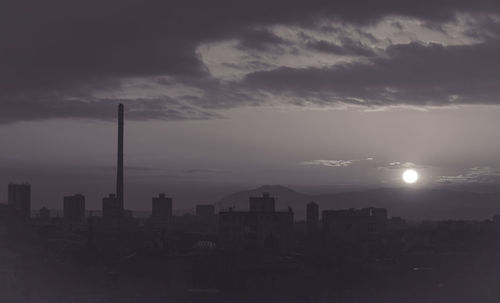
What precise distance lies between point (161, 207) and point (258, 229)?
6101cm

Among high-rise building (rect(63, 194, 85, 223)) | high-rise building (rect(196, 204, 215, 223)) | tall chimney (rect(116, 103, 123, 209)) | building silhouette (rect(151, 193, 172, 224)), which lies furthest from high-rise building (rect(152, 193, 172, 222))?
tall chimney (rect(116, 103, 123, 209))

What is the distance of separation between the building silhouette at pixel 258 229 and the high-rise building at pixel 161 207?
2129 inches

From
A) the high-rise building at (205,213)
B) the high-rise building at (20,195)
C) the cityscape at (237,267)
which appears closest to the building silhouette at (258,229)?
the cityscape at (237,267)

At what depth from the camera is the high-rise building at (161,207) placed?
126688mm

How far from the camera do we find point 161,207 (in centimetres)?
12950

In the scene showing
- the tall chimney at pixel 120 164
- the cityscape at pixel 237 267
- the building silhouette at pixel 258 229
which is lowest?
the cityscape at pixel 237 267

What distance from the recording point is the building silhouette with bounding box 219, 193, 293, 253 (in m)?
68.8

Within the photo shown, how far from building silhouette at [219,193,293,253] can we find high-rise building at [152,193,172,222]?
5407 cm

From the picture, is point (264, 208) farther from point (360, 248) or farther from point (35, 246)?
point (35, 246)

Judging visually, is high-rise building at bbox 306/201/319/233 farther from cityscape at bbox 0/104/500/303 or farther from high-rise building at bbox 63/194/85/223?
high-rise building at bbox 63/194/85/223

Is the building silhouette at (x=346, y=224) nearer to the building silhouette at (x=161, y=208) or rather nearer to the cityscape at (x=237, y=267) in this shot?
the cityscape at (x=237, y=267)

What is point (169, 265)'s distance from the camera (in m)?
49.1

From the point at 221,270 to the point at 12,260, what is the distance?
12423 millimetres

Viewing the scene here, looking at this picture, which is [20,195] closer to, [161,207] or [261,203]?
[161,207]
